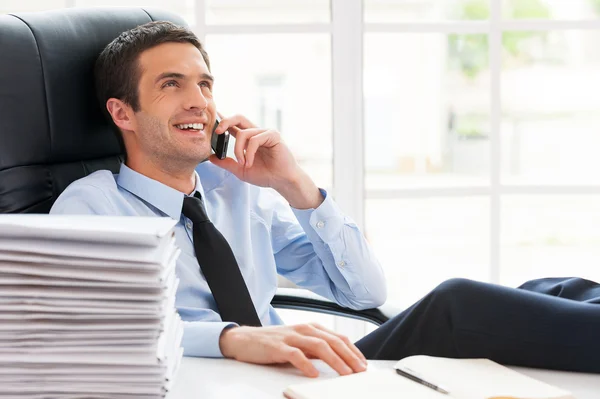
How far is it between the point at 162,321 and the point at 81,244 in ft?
0.41

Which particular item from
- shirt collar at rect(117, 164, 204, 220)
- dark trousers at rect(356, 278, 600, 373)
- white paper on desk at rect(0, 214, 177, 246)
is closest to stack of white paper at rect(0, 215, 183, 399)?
white paper on desk at rect(0, 214, 177, 246)

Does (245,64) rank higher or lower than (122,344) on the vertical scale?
higher

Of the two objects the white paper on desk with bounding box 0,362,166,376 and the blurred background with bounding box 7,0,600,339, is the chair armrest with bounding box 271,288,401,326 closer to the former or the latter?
the blurred background with bounding box 7,0,600,339

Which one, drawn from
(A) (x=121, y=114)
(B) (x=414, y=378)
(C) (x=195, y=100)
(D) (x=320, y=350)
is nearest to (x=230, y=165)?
(C) (x=195, y=100)

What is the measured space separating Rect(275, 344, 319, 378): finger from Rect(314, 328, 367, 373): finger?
41 millimetres

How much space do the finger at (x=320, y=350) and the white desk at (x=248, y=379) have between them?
1cm

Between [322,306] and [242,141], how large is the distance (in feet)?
1.38

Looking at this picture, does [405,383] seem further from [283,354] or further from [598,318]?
[598,318]

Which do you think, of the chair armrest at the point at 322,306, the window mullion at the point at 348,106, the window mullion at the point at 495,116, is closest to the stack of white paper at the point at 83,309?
the chair armrest at the point at 322,306

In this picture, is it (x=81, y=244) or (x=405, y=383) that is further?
(x=405, y=383)

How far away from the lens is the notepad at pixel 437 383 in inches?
37.9

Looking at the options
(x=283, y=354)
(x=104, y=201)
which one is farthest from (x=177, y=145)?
(x=283, y=354)

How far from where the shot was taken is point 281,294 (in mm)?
1852

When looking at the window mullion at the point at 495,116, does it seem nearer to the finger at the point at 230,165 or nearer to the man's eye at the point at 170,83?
the finger at the point at 230,165
